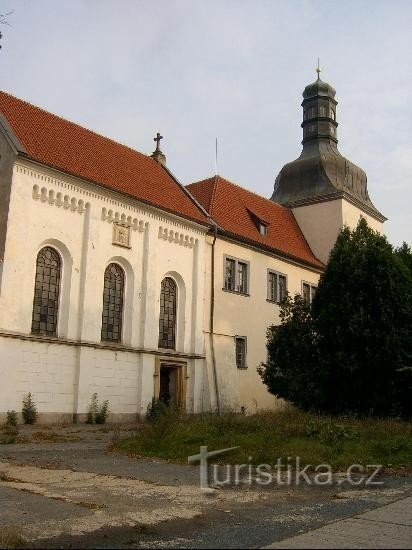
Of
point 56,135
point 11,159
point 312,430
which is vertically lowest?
point 312,430

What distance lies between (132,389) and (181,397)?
2.82 meters

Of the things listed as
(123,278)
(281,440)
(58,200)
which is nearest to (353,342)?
(281,440)

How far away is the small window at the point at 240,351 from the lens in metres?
28.9

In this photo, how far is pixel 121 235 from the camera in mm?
24344

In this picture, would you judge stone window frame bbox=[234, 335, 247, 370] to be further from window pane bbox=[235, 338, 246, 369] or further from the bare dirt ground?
the bare dirt ground

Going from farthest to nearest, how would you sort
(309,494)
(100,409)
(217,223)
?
(217,223) < (100,409) < (309,494)

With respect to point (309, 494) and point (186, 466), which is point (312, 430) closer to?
point (186, 466)

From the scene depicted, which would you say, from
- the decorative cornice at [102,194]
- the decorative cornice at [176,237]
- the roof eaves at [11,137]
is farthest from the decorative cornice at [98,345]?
the roof eaves at [11,137]

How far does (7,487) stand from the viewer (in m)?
9.33

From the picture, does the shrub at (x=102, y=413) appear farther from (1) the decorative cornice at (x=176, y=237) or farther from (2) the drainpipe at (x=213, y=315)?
(1) the decorative cornice at (x=176, y=237)

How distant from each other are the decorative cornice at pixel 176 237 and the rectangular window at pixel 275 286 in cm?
556

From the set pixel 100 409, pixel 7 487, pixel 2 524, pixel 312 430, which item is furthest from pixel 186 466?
pixel 100 409

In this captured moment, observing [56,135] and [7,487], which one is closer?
[7,487]

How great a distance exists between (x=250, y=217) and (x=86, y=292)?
1248cm
